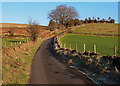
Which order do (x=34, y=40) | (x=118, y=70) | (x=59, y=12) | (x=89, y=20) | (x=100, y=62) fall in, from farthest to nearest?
(x=89, y=20)
(x=59, y=12)
(x=34, y=40)
(x=100, y=62)
(x=118, y=70)

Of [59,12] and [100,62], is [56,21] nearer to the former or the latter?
[59,12]

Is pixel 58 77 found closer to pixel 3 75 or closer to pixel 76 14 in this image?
pixel 3 75

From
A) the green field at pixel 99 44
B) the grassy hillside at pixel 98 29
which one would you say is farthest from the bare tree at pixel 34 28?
the grassy hillside at pixel 98 29

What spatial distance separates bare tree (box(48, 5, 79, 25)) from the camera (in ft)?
290

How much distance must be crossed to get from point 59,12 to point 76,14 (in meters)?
8.57

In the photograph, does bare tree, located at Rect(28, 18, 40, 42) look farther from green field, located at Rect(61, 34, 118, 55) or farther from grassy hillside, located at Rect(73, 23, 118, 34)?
grassy hillside, located at Rect(73, 23, 118, 34)

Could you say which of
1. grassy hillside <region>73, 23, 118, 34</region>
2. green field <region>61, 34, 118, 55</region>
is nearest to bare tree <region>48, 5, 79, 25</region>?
grassy hillside <region>73, 23, 118, 34</region>

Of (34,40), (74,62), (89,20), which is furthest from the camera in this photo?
(89,20)

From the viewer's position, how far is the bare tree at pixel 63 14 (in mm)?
88312

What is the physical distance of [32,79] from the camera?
12.9 meters

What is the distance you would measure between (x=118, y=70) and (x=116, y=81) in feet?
7.03

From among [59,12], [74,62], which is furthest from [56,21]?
[74,62]

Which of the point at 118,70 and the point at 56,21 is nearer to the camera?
the point at 118,70

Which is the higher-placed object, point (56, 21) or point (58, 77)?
point (56, 21)
